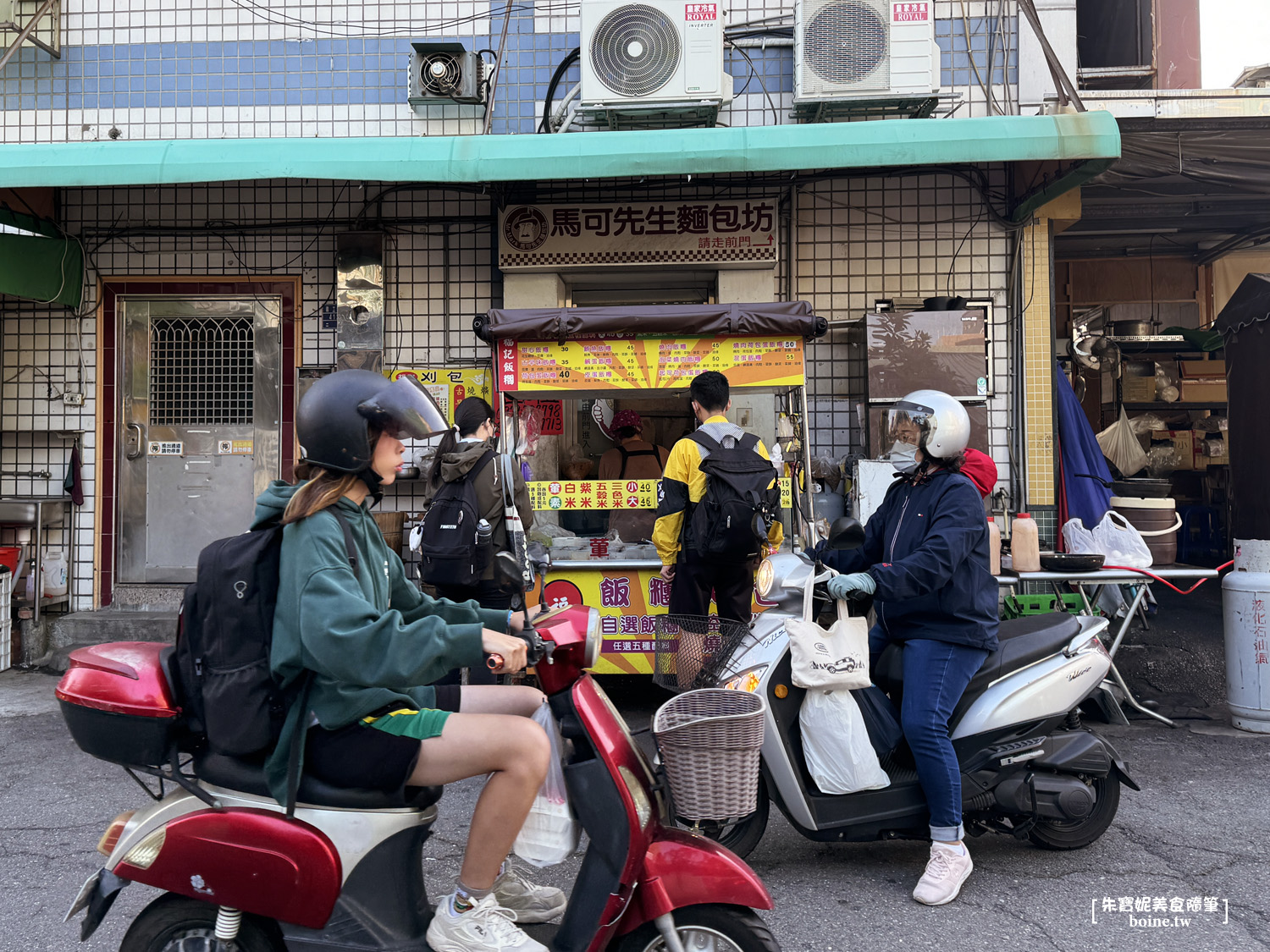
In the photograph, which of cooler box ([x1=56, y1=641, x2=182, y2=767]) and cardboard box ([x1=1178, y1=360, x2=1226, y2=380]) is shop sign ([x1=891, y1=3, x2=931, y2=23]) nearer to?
cooler box ([x1=56, y1=641, x2=182, y2=767])

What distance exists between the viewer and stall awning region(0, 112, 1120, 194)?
598cm

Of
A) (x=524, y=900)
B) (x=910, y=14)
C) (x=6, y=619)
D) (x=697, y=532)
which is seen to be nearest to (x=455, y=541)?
(x=697, y=532)

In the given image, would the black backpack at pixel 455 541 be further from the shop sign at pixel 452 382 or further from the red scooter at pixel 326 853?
the red scooter at pixel 326 853

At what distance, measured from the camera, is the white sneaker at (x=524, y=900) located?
2.66 metres

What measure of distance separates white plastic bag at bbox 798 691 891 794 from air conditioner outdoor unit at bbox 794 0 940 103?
5.14 m

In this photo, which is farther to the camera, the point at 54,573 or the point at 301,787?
the point at 54,573

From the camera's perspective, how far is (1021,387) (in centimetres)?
736

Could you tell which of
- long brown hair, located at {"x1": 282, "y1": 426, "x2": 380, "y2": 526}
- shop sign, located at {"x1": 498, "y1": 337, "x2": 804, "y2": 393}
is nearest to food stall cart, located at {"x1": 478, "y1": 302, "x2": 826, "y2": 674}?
shop sign, located at {"x1": 498, "y1": 337, "x2": 804, "y2": 393}

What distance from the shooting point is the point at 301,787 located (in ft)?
7.63

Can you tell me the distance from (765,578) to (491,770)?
1408 millimetres

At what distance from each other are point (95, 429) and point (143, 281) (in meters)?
1.33

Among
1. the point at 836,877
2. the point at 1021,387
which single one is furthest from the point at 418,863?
the point at 1021,387

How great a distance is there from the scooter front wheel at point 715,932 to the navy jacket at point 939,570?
1.38 m

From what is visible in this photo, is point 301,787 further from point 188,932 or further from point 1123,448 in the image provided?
point 1123,448
